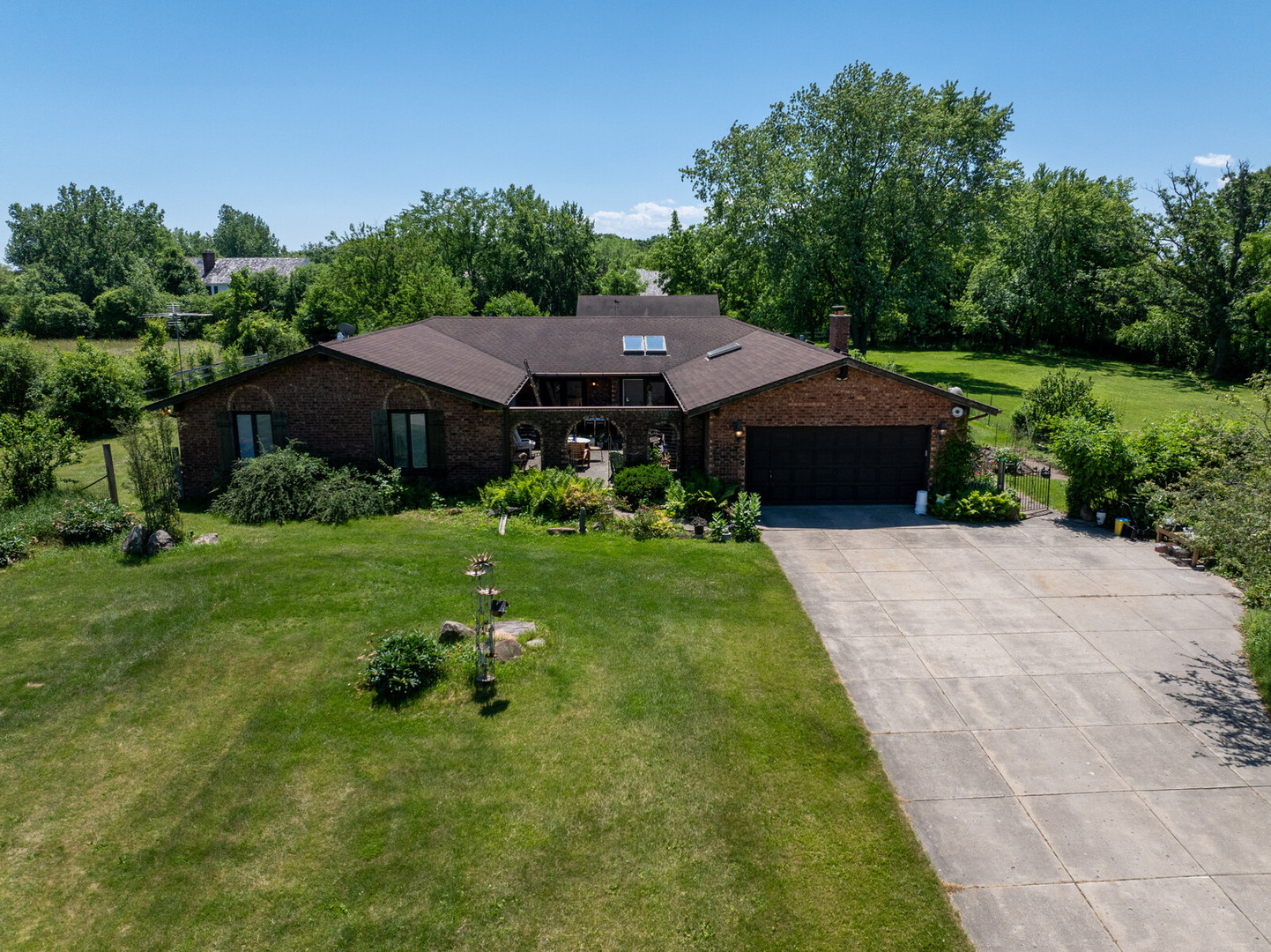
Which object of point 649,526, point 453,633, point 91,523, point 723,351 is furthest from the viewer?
point 723,351

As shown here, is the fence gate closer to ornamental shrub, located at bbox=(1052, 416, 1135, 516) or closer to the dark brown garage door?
ornamental shrub, located at bbox=(1052, 416, 1135, 516)

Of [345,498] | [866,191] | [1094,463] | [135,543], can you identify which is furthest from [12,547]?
[866,191]

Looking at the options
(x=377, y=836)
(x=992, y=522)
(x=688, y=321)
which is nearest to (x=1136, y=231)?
(x=688, y=321)

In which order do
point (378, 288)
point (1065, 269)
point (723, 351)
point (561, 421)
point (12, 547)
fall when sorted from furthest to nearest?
1. point (1065, 269)
2. point (378, 288)
3. point (723, 351)
4. point (561, 421)
5. point (12, 547)

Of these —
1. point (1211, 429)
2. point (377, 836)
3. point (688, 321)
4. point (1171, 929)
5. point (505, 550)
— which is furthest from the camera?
point (688, 321)

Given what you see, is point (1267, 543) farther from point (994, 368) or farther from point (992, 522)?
point (994, 368)

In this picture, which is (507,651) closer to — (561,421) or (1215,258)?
(561,421)

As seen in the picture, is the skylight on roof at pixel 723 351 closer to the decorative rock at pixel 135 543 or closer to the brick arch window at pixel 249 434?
the brick arch window at pixel 249 434
